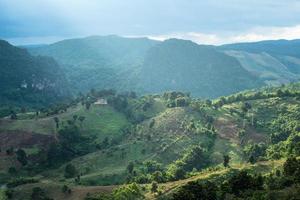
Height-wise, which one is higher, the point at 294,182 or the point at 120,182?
the point at 294,182

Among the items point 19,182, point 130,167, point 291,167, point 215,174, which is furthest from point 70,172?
point 291,167

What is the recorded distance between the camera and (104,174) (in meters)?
184

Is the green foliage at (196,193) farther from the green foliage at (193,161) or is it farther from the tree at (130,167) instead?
the green foliage at (193,161)

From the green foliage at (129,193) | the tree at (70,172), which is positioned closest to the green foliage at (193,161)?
the tree at (70,172)

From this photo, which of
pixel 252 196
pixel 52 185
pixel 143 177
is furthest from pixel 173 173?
pixel 252 196

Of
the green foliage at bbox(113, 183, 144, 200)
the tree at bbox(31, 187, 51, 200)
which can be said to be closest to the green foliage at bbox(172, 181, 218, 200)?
the green foliage at bbox(113, 183, 144, 200)

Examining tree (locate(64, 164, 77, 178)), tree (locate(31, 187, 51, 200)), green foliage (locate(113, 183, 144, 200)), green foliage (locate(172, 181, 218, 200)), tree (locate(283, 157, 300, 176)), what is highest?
tree (locate(283, 157, 300, 176))

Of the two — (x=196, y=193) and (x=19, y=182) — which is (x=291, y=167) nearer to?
(x=196, y=193)

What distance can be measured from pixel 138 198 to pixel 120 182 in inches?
1671

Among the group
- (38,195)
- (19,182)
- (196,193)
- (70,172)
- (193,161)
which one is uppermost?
(196,193)

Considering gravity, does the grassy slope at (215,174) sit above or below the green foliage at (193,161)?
above

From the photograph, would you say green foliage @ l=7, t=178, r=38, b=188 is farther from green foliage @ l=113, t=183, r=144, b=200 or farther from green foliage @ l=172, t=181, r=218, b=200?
green foliage @ l=172, t=181, r=218, b=200

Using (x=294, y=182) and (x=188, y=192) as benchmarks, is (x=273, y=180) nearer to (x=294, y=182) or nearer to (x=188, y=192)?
(x=294, y=182)

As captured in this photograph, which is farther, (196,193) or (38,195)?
(38,195)
